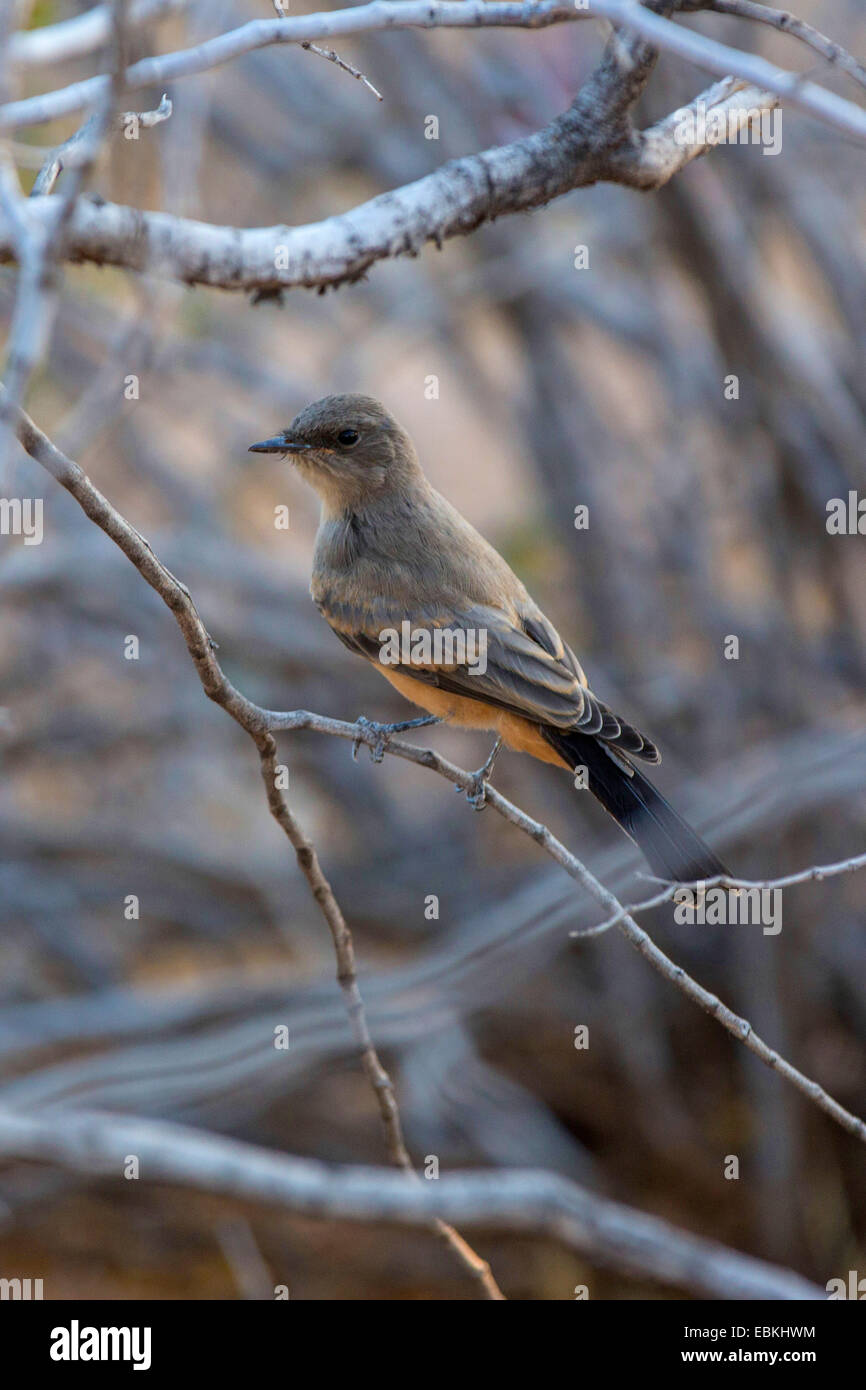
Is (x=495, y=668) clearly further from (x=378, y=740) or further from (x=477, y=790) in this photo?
(x=378, y=740)

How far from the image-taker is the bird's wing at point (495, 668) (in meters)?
3.46

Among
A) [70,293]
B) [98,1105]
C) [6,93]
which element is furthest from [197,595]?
[6,93]

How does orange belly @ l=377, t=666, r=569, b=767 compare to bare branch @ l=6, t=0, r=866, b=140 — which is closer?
bare branch @ l=6, t=0, r=866, b=140

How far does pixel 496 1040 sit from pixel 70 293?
4297 millimetres

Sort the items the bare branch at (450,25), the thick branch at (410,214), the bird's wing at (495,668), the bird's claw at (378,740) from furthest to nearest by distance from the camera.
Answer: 1. the bird's wing at (495,668)
2. the bird's claw at (378,740)
3. the thick branch at (410,214)
4. the bare branch at (450,25)

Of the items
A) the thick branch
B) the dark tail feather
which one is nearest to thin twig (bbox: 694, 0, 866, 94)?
the thick branch

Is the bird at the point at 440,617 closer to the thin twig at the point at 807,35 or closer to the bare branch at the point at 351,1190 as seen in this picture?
the bare branch at the point at 351,1190

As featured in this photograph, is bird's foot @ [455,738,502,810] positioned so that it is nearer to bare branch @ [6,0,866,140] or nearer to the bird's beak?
the bird's beak

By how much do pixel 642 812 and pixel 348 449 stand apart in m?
1.29

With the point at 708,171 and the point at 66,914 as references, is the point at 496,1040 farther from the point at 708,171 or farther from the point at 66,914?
the point at 708,171

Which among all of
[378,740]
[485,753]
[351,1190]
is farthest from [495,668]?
[485,753]

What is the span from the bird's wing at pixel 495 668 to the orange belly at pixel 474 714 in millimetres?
40

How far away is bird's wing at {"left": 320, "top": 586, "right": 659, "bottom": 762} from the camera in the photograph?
3.46m

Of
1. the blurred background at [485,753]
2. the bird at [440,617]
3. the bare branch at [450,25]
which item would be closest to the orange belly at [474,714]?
the bird at [440,617]
